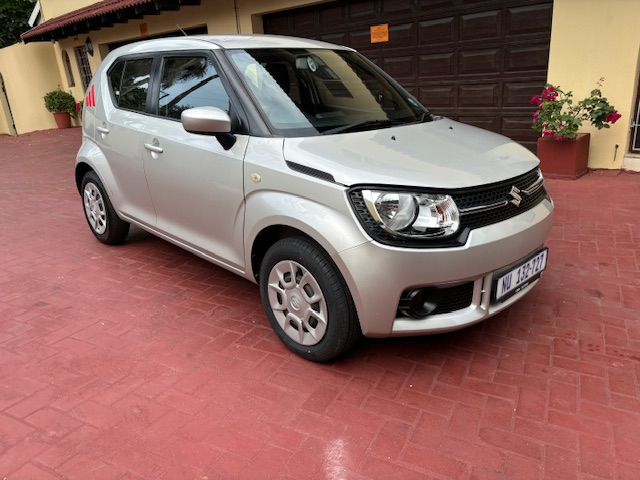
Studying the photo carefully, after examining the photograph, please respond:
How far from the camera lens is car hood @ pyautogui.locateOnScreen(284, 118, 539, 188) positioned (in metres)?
2.49

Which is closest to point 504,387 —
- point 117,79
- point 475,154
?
point 475,154

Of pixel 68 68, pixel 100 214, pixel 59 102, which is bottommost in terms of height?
pixel 100 214

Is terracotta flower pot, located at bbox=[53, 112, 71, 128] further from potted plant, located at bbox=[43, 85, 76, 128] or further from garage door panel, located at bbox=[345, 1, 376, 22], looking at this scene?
garage door panel, located at bbox=[345, 1, 376, 22]

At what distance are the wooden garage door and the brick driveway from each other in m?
3.86

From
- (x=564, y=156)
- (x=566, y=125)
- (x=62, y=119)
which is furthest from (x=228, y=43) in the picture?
(x=62, y=119)

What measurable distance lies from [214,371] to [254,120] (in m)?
1.49

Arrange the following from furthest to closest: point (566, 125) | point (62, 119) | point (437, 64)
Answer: point (62, 119)
point (437, 64)
point (566, 125)

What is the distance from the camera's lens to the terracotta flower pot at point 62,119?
17.4m

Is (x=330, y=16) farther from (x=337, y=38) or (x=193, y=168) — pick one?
(x=193, y=168)

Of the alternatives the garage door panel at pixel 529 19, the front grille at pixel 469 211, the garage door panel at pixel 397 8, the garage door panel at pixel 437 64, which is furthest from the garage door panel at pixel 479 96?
the front grille at pixel 469 211

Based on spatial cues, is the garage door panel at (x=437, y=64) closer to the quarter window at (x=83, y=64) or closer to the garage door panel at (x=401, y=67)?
the garage door panel at (x=401, y=67)

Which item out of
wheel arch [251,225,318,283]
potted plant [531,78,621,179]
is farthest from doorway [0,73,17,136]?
wheel arch [251,225,318,283]

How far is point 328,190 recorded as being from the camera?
2531 millimetres

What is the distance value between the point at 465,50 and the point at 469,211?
20.1ft
